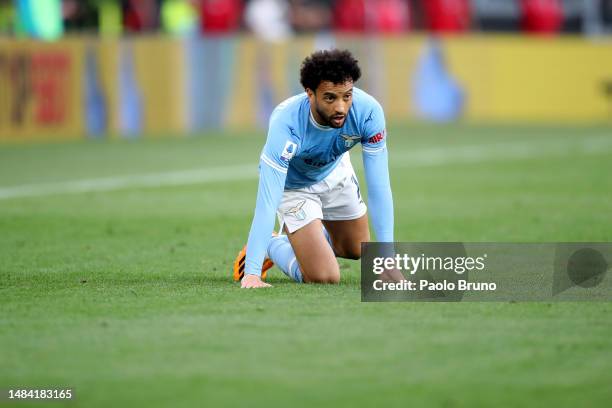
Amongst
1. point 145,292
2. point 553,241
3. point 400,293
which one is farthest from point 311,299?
point 553,241

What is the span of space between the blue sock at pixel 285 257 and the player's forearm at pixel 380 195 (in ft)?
2.49

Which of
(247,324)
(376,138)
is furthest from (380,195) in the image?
(247,324)

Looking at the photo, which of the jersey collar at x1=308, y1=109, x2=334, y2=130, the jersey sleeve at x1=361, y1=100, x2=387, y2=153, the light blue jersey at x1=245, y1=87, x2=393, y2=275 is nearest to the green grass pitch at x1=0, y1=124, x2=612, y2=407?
the light blue jersey at x1=245, y1=87, x2=393, y2=275

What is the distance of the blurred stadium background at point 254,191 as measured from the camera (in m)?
6.03

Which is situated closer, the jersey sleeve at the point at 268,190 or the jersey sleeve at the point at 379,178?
the jersey sleeve at the point at 268,190

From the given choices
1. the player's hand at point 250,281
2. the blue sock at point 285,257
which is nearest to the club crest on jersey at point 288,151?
the player's hand at point 250,281

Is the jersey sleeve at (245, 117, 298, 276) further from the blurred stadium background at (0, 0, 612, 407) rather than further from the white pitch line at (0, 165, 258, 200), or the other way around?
the white pitch line at (0, 165, 258, 200)

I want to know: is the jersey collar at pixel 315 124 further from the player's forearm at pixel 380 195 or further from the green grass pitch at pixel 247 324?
the green grass pitch at pixel 247 324

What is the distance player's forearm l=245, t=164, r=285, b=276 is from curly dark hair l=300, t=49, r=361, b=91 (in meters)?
0.64

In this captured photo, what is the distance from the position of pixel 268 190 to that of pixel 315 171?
3.18 ft

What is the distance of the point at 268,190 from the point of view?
8.28 metres

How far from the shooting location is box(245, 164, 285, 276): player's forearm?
827cm

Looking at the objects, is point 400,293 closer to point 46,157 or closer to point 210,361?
point 210,361

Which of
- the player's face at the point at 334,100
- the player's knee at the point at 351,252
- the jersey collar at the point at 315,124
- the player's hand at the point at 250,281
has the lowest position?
the player's knee at the point at 351,252
